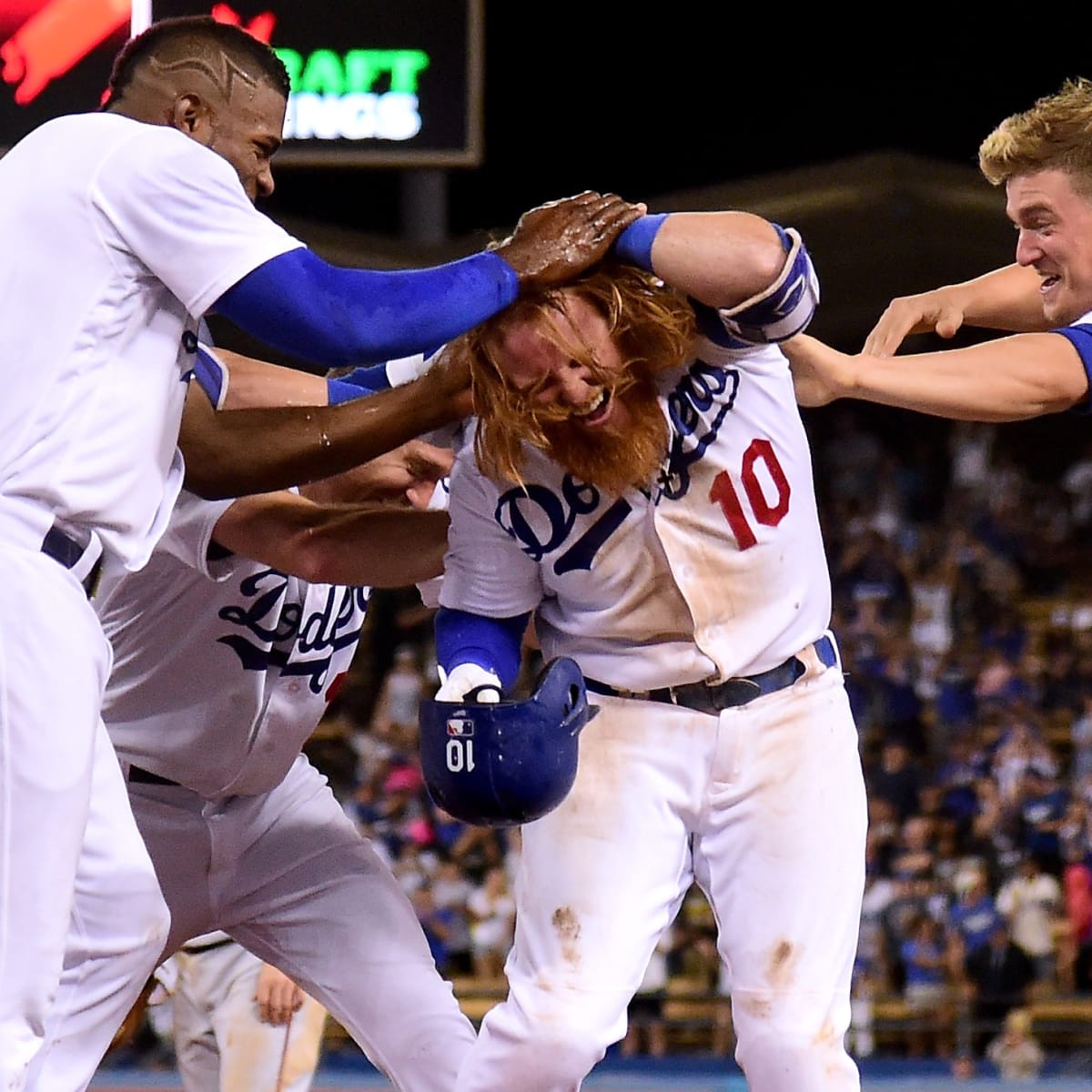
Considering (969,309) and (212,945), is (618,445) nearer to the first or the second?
(969,309)

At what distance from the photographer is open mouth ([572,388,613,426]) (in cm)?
331

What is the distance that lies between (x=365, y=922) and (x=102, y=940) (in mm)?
837

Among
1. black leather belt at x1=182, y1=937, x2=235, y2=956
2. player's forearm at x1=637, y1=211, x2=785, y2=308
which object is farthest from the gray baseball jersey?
black leather belt at x1=182, y1=937, x2=235, y2=956

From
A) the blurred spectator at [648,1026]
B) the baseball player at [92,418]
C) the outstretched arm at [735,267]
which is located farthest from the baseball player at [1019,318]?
the blurred spectator at [648,1026]

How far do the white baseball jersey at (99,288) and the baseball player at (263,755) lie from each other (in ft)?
2.39

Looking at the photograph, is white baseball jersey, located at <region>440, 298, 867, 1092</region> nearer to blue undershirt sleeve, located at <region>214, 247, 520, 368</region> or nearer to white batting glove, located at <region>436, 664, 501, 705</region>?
white batting glove, located at <region>436, 664, 501, 705</region>

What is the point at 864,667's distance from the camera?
39.6ft

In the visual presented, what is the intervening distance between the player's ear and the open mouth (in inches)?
32.1

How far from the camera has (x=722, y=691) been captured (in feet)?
11.5

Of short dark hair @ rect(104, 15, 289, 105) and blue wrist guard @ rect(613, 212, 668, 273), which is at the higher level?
short dark hair @ rect(104, 15, 289, 105)

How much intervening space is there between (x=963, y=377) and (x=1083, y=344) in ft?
1.03

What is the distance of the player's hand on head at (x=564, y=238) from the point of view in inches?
130

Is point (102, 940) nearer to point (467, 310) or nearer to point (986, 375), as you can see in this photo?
point (467, 310)

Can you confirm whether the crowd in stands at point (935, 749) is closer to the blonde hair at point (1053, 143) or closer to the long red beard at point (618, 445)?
the blonde hair at point (1053, 143)
